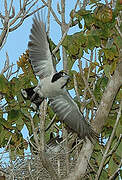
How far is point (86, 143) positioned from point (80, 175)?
39 centimetres

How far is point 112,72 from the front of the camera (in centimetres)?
372

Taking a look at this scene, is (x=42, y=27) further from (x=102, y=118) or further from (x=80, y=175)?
(x=80, y=175)

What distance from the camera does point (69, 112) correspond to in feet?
16.6

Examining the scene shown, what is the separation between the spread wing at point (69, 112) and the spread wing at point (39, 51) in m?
0.38

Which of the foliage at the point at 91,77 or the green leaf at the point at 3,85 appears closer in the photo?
the foliage at the point at 91,77

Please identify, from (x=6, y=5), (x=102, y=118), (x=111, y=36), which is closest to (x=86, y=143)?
(x=102, y=118)

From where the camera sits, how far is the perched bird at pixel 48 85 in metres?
4.65

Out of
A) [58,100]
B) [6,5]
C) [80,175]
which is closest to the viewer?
[80,175]

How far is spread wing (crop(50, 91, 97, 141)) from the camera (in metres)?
4.72

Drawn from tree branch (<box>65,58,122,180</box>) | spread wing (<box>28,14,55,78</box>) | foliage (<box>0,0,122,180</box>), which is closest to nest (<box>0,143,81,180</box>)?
foliage (<box>0,0,122,180</box>)

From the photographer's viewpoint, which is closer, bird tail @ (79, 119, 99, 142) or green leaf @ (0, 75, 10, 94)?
bird tail @ (79, 119, 99, 142)

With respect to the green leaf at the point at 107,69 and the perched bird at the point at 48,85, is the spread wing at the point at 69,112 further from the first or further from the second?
the green leaf at the point at 107,69

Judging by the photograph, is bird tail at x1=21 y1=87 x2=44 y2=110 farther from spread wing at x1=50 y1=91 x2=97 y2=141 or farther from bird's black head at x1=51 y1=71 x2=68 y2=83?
bird's black head at x1=51 y1=71 x2=68 y2=83

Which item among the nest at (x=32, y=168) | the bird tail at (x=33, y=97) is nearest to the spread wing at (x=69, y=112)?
the bird tail at (x=33, y=97)
